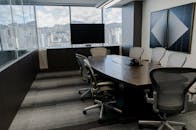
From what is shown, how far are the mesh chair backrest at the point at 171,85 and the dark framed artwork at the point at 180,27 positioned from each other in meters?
2.42

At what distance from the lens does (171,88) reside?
190 centimetres

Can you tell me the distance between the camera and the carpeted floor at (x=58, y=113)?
7.90 ft

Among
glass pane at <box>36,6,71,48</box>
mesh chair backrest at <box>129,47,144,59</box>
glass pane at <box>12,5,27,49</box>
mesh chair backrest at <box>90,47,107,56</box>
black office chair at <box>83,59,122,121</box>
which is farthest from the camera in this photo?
glass pane at <box>36,6,71,48</box>

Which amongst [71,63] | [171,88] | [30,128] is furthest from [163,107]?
[71,63]

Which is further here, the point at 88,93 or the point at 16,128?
the point at 88,93

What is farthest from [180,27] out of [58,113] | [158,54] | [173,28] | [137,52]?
[58,113]

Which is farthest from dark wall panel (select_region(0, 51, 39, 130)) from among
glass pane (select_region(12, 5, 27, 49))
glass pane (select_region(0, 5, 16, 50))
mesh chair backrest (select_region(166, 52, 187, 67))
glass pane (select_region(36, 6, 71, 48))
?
glass pane (select_region(36, 6, 71, 48))

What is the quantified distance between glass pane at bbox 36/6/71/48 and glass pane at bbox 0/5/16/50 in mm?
3150

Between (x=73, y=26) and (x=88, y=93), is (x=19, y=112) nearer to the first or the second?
(x=88, y=93)

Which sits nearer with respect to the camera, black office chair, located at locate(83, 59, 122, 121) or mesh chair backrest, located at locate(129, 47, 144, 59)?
black office chair, located at locate(83, 59, 122, 121)

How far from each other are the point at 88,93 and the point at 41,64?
313cm

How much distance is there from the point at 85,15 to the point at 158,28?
2.99 metres

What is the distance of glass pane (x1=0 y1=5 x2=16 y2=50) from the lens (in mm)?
2588

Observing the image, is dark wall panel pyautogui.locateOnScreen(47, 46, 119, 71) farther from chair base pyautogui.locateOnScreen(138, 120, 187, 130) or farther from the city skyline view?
chair base pyautogui.locateOnScreen(138, 120, 187, 130)
